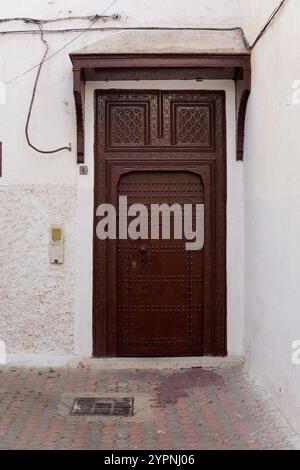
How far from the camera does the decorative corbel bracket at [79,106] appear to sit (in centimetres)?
596

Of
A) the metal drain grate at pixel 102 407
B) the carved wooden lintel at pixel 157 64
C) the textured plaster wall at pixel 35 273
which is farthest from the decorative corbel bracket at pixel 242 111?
the metal drain grate at pixel 102 407

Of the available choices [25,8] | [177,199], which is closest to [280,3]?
[177,199]

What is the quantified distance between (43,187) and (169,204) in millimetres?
1355

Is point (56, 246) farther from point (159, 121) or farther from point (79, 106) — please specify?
point (159, 121)

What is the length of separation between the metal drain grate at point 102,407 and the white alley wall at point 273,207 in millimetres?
1240

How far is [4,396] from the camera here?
17.5ft

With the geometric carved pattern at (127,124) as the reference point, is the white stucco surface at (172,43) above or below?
above

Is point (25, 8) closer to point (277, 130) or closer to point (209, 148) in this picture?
point (209, 148)

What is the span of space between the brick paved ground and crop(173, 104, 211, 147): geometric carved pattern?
245cm

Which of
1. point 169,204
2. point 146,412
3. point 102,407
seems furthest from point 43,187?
point 146,412

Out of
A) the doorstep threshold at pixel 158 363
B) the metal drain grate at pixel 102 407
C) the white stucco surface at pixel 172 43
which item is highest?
the white stucco surface at pixel 172 43

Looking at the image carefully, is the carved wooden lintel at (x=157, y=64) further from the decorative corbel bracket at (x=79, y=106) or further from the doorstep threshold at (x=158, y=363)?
the doorstep threshold at (x=158, y=363)

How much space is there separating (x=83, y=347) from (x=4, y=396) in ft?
3.93

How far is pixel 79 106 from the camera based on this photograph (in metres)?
6.12
